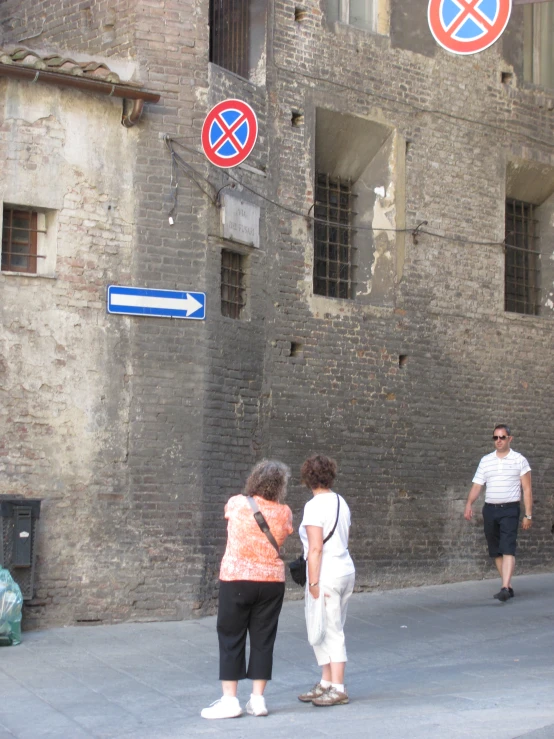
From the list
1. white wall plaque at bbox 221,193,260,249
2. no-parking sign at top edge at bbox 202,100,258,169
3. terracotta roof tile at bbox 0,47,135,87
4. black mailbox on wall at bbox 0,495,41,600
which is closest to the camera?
black mailbox on wall at bbox 0,495,41,600

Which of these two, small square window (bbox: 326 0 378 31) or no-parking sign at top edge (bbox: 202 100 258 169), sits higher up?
small square window (bbox: 326 0 378 31)

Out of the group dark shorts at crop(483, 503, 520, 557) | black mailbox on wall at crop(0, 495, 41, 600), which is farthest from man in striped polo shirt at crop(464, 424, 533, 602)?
black mailbox on wall at crop(0, 495, 41, 600)

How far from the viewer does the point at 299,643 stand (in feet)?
33.7

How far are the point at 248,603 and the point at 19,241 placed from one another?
16.7ft

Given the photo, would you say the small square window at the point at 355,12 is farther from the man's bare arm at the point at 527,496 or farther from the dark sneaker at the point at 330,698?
the dark sneaker at the point at 330,698

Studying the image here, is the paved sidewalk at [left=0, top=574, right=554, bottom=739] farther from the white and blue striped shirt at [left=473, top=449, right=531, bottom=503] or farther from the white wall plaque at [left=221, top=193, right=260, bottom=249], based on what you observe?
the white wall plaque at [left=221, top=193, right=260, bottom=249]

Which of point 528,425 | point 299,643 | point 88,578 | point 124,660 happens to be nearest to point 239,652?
point 124,660

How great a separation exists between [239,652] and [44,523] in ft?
12.7

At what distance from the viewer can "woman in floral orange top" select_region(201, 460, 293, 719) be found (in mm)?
7469

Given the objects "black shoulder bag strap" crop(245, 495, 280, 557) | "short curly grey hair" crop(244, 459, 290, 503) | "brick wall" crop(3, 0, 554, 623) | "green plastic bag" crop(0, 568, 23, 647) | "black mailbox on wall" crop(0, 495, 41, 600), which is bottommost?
"green plastic bag" crop(0, 568, 23, 647)

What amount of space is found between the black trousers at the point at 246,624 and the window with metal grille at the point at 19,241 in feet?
15.8

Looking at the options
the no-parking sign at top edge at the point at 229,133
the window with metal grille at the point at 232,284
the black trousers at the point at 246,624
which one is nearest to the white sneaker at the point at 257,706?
the black trousers at the point at 246,624

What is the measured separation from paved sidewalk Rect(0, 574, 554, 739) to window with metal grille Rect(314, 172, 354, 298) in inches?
150

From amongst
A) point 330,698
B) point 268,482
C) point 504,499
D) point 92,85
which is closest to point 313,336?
point 504,499
